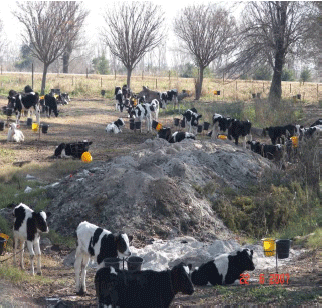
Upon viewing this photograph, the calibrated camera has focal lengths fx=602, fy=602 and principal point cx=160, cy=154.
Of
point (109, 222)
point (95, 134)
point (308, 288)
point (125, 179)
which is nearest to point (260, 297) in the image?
point (308, 288)

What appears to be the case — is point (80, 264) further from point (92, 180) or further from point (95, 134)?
point (95, 134)

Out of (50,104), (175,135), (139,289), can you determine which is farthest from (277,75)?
(139,289)

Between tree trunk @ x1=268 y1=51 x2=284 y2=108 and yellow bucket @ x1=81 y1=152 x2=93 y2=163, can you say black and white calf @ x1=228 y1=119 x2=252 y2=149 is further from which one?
tree trunk @ x1=268 y1=51 x2=284 y2=108

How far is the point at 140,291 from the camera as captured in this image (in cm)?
820

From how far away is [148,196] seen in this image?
13812mm

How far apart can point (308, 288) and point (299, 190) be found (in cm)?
674

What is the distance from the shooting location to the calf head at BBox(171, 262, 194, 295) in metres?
8.11

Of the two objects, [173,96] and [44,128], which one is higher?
[173,96]

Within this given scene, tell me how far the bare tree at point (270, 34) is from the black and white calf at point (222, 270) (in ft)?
85.7

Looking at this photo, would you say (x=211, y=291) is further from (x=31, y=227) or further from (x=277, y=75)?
(x=277, y=75)

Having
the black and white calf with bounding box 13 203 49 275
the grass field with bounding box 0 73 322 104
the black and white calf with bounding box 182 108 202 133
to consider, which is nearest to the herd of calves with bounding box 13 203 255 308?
the black and white calf with bounding box 13 203 49 275

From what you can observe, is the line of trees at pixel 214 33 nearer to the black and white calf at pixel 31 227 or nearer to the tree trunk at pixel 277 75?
the tree trunk at pixel 277 75

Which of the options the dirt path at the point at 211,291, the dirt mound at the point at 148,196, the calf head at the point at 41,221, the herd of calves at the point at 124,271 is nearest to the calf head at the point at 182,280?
the herd of calves at the point at 124,271

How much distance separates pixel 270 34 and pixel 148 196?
2476 centimetres
